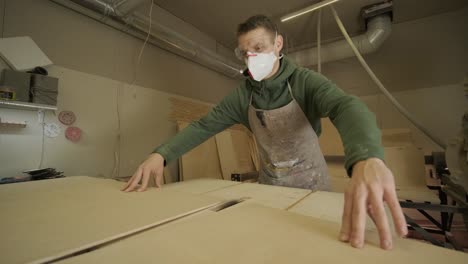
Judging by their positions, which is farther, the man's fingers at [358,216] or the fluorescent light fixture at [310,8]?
the fluorescent light fixture at [310,8]

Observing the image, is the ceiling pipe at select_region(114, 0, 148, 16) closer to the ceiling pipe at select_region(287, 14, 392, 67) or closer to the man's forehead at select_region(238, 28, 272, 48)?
the man's forehead at select_region(238, 28, 272, 48)

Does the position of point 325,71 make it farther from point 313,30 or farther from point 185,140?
point 185,140

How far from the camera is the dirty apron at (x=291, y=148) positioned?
1.11 metres

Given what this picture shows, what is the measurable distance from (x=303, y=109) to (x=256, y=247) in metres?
0.87

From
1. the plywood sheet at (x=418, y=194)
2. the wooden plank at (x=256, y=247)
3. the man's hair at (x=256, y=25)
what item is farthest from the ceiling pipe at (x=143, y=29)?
the plywood sheet at (x=418, y=194)

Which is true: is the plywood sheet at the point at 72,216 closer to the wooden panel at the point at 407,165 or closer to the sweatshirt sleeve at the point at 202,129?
the sweatshirt sleeve at the point at 202,129

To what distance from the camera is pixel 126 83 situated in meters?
1.95

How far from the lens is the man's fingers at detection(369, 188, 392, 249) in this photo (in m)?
0.36

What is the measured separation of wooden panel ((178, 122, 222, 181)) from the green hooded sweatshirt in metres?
1.25

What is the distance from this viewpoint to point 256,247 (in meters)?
0.36

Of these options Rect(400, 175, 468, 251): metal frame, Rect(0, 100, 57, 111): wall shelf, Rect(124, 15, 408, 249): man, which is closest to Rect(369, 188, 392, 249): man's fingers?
Rect(124, 15, 408, 249): man

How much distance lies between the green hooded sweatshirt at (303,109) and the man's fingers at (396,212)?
0.30 ft

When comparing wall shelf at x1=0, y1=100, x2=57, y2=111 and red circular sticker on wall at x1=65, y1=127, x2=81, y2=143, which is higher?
wall shelf at x1=0, y1=100, x2=57, y2=111

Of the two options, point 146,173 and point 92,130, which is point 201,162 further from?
point 146,173
